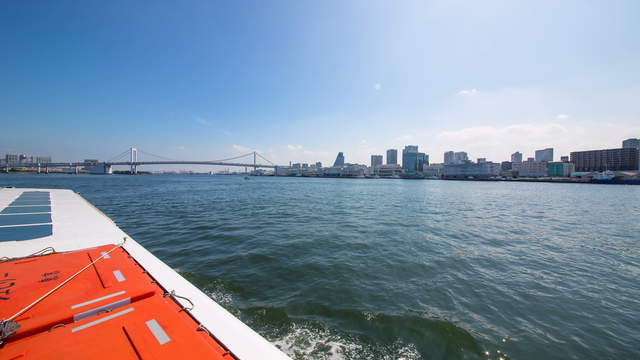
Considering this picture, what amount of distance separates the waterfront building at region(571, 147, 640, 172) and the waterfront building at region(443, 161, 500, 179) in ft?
132

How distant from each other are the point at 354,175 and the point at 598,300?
390 feet

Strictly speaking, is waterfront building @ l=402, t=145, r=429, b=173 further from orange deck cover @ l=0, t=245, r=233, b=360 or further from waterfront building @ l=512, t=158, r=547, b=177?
orange deck cover @ l=0, t=245, r=233, b=360

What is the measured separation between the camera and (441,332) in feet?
11.1

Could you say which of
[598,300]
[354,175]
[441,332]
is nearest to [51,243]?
[441,332]

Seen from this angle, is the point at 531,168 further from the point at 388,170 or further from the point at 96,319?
the point at 96,319

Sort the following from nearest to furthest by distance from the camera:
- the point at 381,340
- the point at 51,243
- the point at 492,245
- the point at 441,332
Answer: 1. the point at 381,340
2. the point at 441,332
3. the point at 51,243
4. the point at 492,245

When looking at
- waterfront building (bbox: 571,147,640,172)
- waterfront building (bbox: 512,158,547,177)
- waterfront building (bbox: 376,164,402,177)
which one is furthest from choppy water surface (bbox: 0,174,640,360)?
waterfront building (bbox: 571,147,640,172)

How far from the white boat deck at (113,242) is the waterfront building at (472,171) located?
124756mm

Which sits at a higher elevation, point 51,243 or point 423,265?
point 51,243

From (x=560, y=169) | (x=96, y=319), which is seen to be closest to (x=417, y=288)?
(x=96, y=319)

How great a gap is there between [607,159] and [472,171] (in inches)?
2286

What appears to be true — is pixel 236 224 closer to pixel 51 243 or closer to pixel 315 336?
pixel 51 243

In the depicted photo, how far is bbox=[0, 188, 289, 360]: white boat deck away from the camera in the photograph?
2.14 metres

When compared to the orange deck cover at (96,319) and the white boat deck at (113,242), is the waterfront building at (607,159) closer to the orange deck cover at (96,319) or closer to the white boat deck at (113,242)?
the white boat deck at (113,242)
